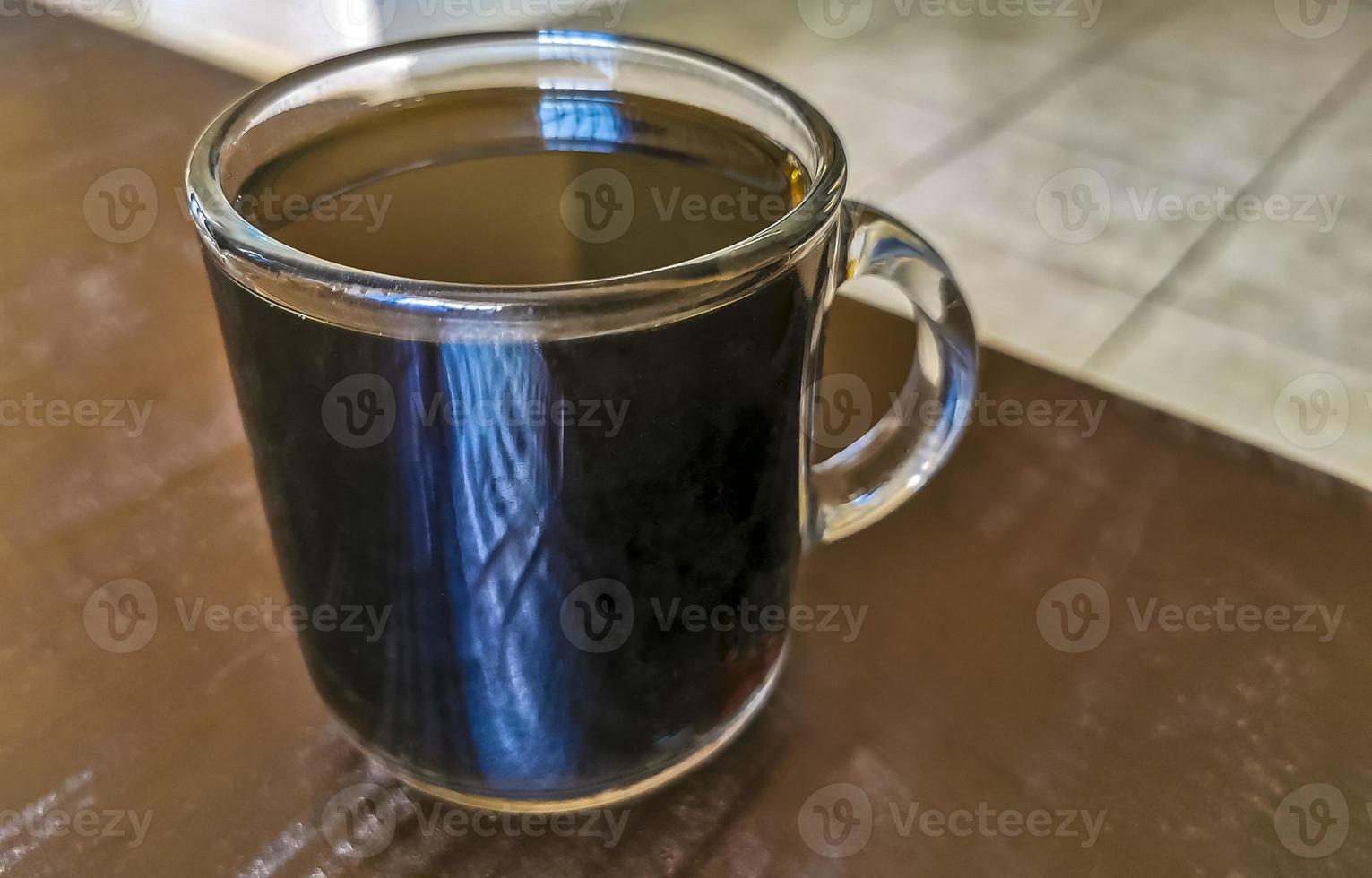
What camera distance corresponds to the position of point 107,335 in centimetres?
57

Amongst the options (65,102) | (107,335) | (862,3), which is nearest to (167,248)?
(107,335)

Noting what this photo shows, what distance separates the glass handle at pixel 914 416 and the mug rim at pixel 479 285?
0.06 meters

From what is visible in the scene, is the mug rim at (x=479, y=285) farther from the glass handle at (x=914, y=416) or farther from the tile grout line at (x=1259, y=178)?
the tile grout line at (x=1259, y=178)

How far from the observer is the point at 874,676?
40 centimetres

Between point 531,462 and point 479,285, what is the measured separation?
47mm

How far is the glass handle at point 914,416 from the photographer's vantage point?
37 cm

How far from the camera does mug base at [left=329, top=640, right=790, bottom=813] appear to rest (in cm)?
34

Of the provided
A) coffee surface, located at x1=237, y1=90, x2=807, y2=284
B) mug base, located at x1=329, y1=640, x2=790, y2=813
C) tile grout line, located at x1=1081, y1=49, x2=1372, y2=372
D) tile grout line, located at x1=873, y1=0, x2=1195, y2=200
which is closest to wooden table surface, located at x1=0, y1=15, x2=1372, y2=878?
mug base, located at x1=329, y1=640, x2=790, y2=813

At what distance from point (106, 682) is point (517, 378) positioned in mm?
222

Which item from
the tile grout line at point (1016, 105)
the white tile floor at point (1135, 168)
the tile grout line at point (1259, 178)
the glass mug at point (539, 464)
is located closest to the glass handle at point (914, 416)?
the glass mug at point (539, 464)

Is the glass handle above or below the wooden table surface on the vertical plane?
above

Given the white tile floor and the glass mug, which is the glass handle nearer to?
the glass mug

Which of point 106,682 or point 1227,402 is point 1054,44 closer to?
point 1227,402

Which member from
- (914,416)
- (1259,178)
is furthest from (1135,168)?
(914,416)
